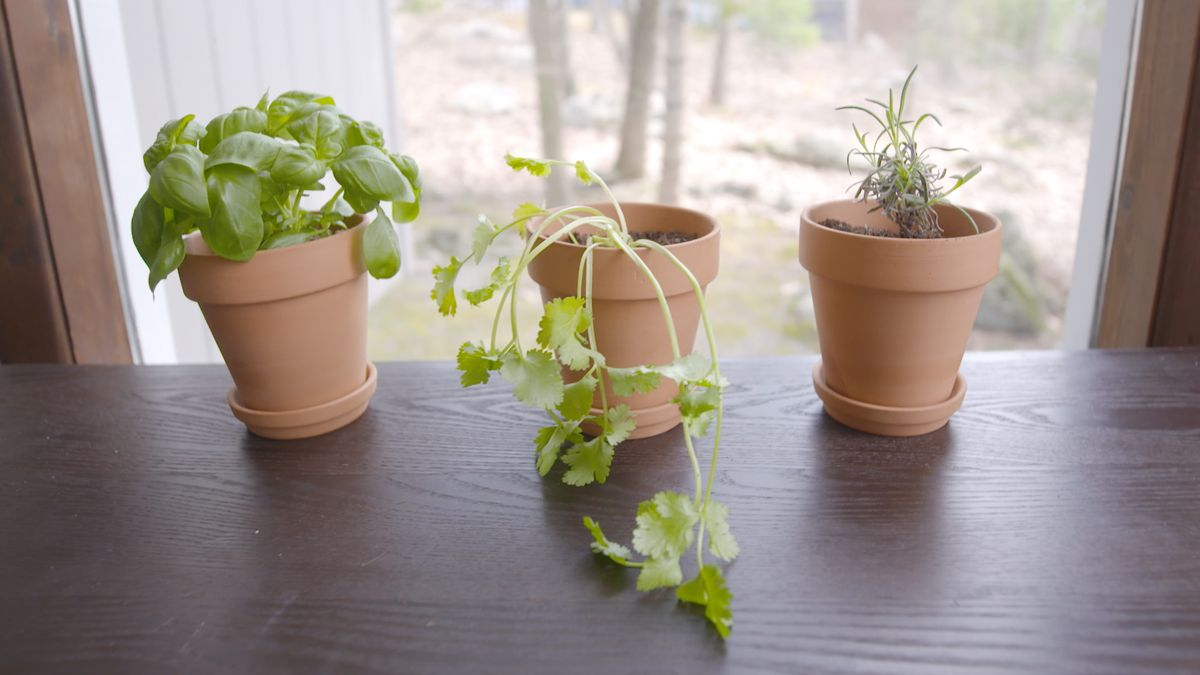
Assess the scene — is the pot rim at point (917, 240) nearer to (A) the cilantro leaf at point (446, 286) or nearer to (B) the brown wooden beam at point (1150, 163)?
(A) the cilantro leaf at point (446, 286)

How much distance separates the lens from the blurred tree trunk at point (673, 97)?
2.91 m

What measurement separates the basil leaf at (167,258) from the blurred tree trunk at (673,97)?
7.92 ft

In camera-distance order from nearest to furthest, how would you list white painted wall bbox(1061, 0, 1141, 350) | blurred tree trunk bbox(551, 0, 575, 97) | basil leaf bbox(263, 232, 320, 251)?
basil leaf bbox(263, 232, 320, 251)
white painted wall bbox(1061, 0, 1141, 350)
blurred tree trunk bbox(551, 0, 575, 97)

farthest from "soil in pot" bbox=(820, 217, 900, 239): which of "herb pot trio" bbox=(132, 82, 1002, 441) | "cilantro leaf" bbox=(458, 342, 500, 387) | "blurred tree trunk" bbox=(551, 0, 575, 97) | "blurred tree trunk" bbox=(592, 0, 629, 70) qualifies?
"blurred tree trunk" bbox=(592, 0, 629, 70)

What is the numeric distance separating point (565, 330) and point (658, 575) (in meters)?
0.21

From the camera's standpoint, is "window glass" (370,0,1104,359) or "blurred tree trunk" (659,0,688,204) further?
"window glass" (370,0,1104,359)

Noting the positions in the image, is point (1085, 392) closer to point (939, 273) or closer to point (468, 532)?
point (939, 273)

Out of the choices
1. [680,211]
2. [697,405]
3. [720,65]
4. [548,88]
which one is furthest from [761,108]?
[697,405]

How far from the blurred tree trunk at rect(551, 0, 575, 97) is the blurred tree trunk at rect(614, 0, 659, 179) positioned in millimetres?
348

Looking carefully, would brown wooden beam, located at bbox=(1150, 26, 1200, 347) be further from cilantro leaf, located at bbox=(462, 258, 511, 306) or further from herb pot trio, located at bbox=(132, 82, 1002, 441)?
cilantro leaf, located at bbox=(462, 258, 511, 306)

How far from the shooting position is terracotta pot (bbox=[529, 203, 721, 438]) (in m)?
0.77

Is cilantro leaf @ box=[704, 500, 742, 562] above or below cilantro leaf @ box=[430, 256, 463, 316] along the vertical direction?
below

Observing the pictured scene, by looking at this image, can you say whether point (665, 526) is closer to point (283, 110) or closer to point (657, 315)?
point (657, 315)

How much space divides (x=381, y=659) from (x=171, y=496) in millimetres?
322
